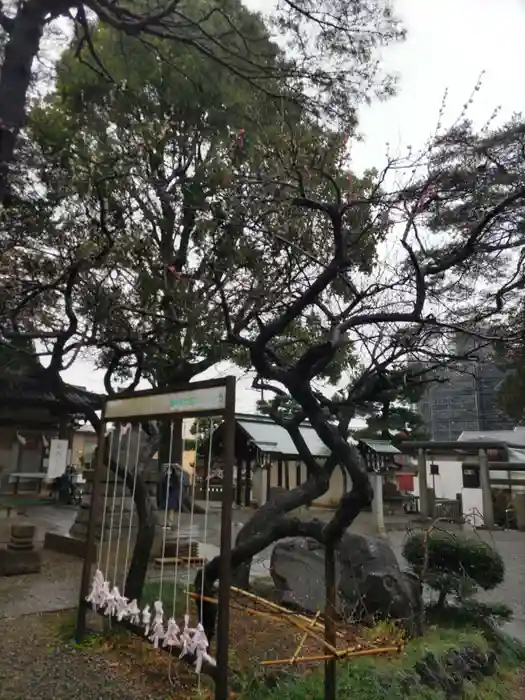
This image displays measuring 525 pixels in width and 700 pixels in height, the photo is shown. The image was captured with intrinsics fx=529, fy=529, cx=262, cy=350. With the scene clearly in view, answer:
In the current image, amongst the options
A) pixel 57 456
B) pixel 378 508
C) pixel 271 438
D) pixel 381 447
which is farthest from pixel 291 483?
pixel 57 456

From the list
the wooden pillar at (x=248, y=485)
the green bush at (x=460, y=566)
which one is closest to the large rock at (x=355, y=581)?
the green bush at (x=460, y=566)

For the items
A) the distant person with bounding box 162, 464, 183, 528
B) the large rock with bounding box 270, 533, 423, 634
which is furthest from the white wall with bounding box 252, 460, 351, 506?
the large rock with bounding box 270, 533, 423, 634

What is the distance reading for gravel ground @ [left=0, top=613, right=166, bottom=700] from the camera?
363 centimetres

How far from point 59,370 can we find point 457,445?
14104 millimetres

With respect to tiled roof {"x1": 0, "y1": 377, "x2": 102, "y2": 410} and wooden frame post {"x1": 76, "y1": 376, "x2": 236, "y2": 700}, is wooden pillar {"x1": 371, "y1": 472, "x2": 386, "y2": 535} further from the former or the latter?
wooden frame post {"x1": 76, "y1": 376, "x2": 236, "y2": 700}

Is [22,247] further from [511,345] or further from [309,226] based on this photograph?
[511,345]

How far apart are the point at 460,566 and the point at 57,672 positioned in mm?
4325

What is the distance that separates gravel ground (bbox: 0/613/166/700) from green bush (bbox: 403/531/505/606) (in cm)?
344

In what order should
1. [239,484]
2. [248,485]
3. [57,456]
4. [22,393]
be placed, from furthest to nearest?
[239,484] < [248,485] < [22,393] < [57,456]

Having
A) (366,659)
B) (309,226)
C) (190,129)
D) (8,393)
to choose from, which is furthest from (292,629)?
(8,393)

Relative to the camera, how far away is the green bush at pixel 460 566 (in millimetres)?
6008

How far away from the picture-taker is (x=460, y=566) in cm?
604

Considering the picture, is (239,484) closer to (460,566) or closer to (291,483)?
(291,483)

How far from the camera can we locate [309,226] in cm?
656
